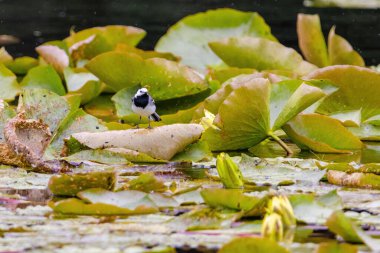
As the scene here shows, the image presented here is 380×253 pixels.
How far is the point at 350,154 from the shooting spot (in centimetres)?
336

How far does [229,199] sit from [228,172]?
0.31 metres

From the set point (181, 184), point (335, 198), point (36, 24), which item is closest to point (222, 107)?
point (181, 184)

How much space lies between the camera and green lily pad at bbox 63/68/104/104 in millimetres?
4191

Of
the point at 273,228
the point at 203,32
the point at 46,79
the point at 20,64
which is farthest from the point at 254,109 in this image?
the point at 20,64

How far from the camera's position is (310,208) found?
2256mm

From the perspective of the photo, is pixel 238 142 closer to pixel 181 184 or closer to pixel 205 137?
pixel 205 137

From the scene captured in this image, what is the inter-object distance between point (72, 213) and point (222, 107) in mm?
986

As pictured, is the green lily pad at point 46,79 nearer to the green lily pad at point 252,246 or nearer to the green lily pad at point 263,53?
the green lily pad at point 263,53

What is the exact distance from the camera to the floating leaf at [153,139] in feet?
9.89

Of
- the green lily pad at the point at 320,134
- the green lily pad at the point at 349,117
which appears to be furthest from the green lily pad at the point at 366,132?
the green lily pad at the point at 320,134

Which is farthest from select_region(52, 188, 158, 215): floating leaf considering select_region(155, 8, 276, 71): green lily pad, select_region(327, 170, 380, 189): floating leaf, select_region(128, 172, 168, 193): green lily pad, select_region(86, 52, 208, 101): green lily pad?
select_region(155, 8, 276, 71): green lily pad

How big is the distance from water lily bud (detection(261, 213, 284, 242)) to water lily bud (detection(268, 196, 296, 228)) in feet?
0.19

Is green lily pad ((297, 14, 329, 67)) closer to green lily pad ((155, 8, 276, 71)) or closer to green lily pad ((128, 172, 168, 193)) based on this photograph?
green lily pad ((155, 8, 276, 71))

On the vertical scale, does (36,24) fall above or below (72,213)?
below
